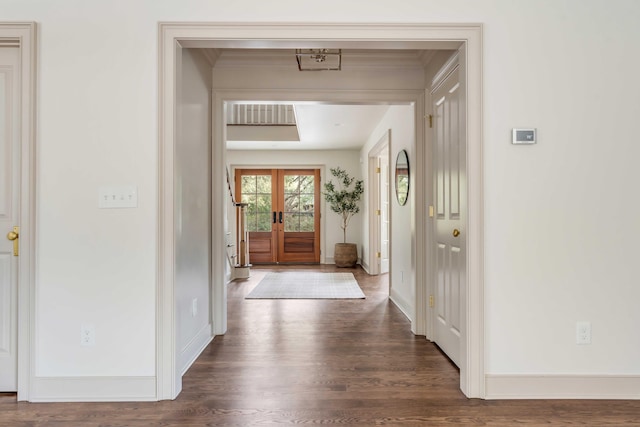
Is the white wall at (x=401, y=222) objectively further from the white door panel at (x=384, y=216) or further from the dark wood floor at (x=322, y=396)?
the white door panel at (x=384, y=216)

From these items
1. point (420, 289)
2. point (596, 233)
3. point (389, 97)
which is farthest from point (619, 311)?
point (389, 97)

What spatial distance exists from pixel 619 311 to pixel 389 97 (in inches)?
88.6

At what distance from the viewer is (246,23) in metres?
2.18

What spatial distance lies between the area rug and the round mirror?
55.6 inches

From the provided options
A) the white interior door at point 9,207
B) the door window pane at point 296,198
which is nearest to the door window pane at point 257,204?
the door window pane at point 296,198

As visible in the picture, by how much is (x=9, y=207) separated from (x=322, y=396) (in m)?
2.10

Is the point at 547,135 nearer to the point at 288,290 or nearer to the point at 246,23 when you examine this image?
the point at 246,23

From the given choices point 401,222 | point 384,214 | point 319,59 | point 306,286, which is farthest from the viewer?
point 384,214

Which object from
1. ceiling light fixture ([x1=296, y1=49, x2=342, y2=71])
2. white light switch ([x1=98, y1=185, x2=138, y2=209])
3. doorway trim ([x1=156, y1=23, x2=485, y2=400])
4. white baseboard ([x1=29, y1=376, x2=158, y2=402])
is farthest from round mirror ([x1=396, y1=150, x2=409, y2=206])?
white baseboard ([x1=29, y1=376, x2=158, y2=402])

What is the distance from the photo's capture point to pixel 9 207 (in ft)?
7.25

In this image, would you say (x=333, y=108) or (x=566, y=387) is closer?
(x=566, y=387)

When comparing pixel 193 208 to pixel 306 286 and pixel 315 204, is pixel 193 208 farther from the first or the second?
pixel 315 204

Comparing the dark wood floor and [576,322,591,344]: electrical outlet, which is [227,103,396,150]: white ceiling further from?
[576,322,591,344]: electrical outlet

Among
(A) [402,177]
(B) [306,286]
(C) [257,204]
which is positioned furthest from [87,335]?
(C) [257,204]
